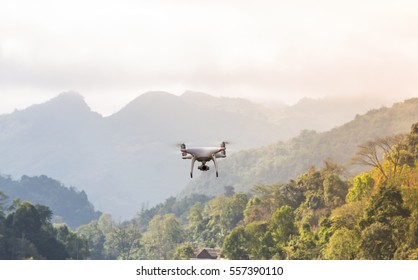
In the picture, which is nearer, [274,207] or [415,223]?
[415,223]

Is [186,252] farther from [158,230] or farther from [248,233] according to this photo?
[158,230]

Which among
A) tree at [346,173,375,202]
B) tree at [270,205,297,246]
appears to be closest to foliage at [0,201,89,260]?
tree at [270,205,297,246]

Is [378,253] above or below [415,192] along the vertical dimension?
below

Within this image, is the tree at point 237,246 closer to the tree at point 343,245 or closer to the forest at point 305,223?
the forest at point 305,223

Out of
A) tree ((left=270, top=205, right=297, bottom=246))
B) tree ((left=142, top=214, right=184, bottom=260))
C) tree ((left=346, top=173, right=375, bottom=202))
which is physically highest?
tree ((left=346, top=173, right=375, bottom=202))

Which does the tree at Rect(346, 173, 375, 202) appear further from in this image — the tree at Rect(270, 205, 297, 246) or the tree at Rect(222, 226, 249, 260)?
the tree at Rect(222, 226, 249, 260)

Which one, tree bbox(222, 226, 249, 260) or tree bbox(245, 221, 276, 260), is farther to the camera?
tree bbox(222, 226, 249, 260)

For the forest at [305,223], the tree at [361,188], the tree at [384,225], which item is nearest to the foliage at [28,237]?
the forest at [305,223]
